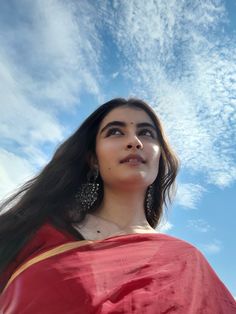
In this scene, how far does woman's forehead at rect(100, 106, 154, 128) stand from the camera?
3953mm

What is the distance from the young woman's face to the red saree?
54cm

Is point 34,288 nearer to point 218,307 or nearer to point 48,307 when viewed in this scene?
point 48,307

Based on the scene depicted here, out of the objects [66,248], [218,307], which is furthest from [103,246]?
[218,307]

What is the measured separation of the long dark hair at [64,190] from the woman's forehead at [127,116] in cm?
10

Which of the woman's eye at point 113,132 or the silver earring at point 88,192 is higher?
the woman's eye at point 113,132

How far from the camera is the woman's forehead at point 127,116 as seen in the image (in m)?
3.95

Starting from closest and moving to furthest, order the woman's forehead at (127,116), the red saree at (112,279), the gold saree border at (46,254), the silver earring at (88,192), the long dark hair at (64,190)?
the red saree at (112,279)
the gold saree border at (46,254)
the long dark hair at (64,190)
the silver earring at (88,192)
the woman's forehead at (127,116)

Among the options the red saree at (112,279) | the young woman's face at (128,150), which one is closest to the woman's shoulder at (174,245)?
the red saree at (112,279)

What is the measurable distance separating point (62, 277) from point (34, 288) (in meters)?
0.18

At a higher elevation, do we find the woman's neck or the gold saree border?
the woman's neck

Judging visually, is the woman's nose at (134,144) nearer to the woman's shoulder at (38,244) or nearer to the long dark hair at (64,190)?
the long dark hair at (64,190)

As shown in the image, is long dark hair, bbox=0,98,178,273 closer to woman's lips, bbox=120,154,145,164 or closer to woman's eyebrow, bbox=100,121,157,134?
woman's eyebrow, bbox=100,121,157,134

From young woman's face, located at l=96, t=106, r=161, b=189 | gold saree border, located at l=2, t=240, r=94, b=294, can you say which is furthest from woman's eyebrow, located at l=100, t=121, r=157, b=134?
gold saree border, located at l=2, t=240, r=94, b=294

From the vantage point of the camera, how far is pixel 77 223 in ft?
11.5
